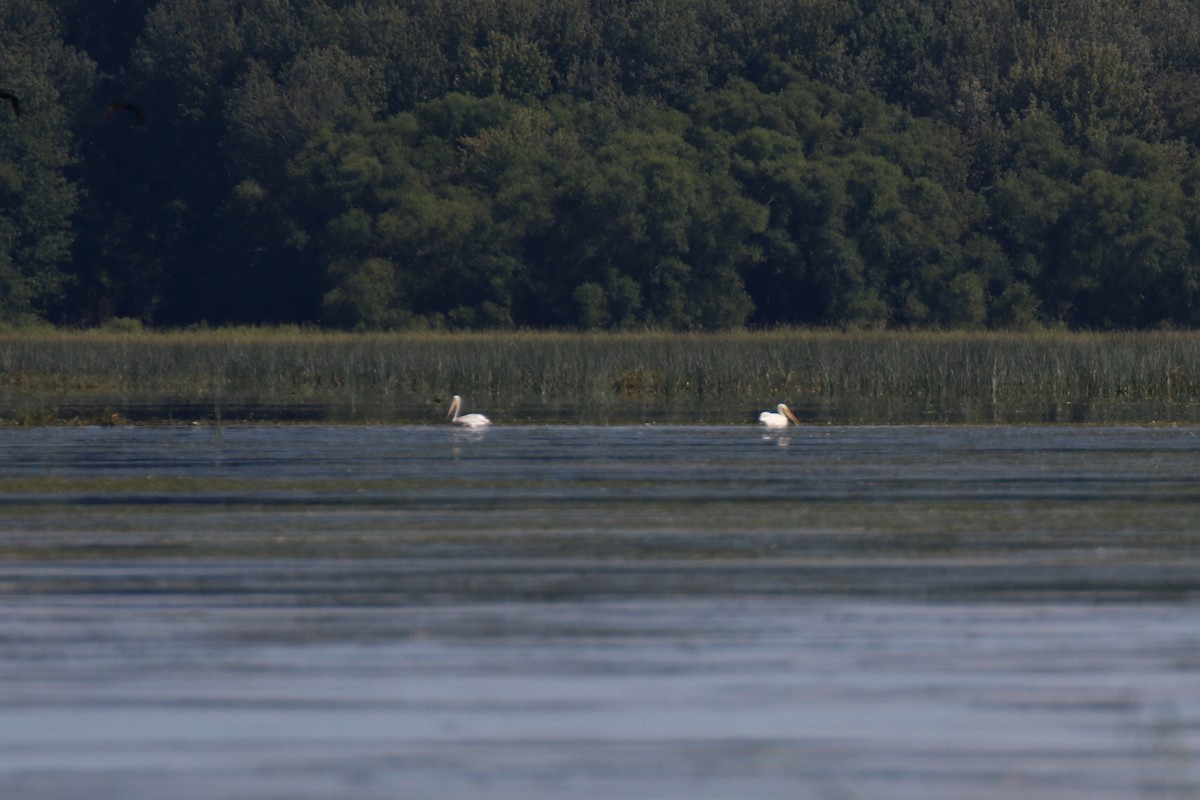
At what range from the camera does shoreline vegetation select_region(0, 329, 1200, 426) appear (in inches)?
946

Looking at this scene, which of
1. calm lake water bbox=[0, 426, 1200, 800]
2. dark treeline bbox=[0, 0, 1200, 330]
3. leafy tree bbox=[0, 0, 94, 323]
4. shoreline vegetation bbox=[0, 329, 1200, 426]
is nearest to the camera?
calm lake water bbox=[0, 426, 1200, 800]

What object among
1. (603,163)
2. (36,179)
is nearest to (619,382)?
(603,163)

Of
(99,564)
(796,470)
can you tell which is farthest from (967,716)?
(796,470)

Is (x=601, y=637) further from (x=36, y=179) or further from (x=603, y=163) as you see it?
(x=36, y=179)

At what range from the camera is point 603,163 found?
2256 inches

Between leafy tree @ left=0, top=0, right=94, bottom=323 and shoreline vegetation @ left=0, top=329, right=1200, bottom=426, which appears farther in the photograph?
leafy tree @ left=0, top=0, right=94, bottom=323

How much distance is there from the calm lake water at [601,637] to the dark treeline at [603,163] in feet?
131

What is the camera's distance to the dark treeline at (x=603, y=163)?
55625 millimetres

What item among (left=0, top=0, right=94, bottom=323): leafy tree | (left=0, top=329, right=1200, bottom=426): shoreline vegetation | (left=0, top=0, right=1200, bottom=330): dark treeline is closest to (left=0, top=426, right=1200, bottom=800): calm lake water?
(left=0, top=329, right=1200, bottom=426): shoreline vegetation

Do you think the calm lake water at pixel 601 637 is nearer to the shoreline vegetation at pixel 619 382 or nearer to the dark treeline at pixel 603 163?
the shoreline vegetation at pixel 619 382

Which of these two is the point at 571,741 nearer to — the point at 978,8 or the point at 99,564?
the point at 99,564

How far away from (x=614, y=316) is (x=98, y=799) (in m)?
49.2

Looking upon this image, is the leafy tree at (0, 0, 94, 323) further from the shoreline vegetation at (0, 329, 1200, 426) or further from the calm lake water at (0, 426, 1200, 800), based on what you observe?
the calm lake water at (0, 426, 1200, 800)

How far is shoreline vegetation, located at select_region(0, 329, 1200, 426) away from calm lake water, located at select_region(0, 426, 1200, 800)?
26.5 ft
